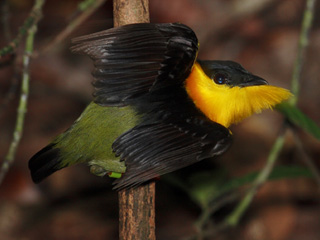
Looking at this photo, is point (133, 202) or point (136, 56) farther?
point (133, 202)

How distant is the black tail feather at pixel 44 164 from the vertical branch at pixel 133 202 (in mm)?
399

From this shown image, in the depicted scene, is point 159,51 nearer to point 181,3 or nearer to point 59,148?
point 59,148

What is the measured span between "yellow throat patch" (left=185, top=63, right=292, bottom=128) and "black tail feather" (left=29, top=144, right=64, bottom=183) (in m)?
0.77

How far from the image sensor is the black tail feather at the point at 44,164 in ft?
9.55

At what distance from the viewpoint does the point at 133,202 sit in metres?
2.76

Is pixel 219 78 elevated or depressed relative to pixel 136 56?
depressed

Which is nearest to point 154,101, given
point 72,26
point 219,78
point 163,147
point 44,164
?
point 163,147

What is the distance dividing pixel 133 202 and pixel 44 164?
0.53 metres

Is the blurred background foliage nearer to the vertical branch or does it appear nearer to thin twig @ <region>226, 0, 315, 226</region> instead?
thin twig @ <region>226, 0, 315, 226</region>

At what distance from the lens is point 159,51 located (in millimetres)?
2564

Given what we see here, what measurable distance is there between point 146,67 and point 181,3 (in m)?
4.13

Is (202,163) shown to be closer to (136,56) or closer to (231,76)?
(231,76)

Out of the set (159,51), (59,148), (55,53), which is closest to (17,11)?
(55,53)

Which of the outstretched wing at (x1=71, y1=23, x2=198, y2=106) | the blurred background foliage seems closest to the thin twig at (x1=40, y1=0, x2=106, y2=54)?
the outstretched wing at (x1=71, y1=23, x2=198, y2=106)
